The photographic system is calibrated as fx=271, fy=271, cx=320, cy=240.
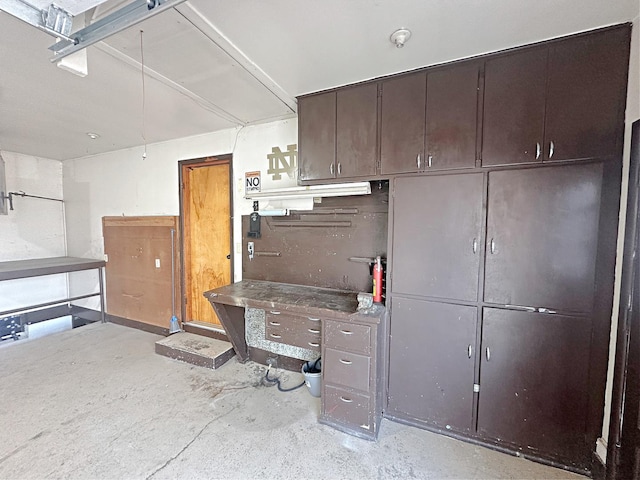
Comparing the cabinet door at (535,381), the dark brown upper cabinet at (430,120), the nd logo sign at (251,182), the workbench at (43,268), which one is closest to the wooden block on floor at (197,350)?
the nd logo sign at (251,182)

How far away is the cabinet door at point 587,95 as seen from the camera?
1.52 meters

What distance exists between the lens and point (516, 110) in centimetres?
171

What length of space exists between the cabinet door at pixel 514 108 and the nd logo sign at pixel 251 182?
215 cm

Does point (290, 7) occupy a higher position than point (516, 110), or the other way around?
point (290, 7)

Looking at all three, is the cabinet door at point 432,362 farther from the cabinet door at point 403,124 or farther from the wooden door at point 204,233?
the wooden door at point 204,233

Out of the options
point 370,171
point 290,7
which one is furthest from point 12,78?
point 370,171

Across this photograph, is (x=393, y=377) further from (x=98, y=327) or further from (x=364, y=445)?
(x=98, y=327)

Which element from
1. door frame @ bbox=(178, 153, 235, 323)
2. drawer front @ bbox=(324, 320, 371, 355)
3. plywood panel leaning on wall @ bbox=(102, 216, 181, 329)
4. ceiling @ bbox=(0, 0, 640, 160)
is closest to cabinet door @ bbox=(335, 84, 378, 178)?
ceiling @ bbox=(0, 0, 640, 160)

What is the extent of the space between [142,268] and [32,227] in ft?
7.17

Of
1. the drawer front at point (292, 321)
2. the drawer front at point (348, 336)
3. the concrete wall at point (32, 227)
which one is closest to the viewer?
the drawer front at point (348, 336)

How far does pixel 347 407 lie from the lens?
2.01 meters

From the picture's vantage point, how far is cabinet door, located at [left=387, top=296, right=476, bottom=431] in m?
1.90

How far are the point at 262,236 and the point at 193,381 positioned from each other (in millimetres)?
1588

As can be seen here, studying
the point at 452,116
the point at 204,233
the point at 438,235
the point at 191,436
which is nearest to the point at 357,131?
the point at 452,116
